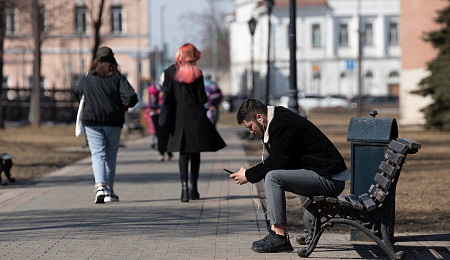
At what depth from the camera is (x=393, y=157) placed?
281 inches

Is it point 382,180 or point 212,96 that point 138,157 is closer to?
point 212,96

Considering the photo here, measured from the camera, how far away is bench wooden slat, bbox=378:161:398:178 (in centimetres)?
706

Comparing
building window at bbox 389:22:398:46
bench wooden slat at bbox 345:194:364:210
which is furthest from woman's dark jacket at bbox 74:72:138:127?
building window at bbox 389:22:398:46

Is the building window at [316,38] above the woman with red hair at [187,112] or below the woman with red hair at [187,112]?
above

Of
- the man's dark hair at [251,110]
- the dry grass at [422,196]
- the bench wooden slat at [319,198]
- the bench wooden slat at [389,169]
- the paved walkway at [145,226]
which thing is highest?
the man's dark hair at [251,110]

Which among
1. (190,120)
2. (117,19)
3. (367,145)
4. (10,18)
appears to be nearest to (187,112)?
(190,120)

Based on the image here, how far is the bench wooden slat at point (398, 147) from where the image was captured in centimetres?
704

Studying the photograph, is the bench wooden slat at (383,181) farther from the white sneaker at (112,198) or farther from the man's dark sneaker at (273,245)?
the white sneaker at (112,198)

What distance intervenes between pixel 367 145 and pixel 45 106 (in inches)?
1412

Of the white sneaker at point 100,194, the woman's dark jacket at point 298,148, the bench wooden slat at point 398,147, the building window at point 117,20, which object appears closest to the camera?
the bench wooden slat at point 398,147

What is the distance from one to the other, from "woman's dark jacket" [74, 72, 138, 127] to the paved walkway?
103 centimetres

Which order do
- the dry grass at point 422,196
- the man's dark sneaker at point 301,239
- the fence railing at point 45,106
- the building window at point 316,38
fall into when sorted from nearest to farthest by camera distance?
1. the man's dark sneaker at point 301,239
2. the dry grass at point 422,196
3. the fence railing at point 45,106
4. the building window at point 316,38

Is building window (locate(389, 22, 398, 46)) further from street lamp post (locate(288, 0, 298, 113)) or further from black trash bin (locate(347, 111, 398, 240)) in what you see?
black trash bin (locate(347, 111, 398, 240))

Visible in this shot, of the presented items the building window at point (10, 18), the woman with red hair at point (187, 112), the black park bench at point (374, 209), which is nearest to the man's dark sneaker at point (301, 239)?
the black park bench at point (374, 209)
